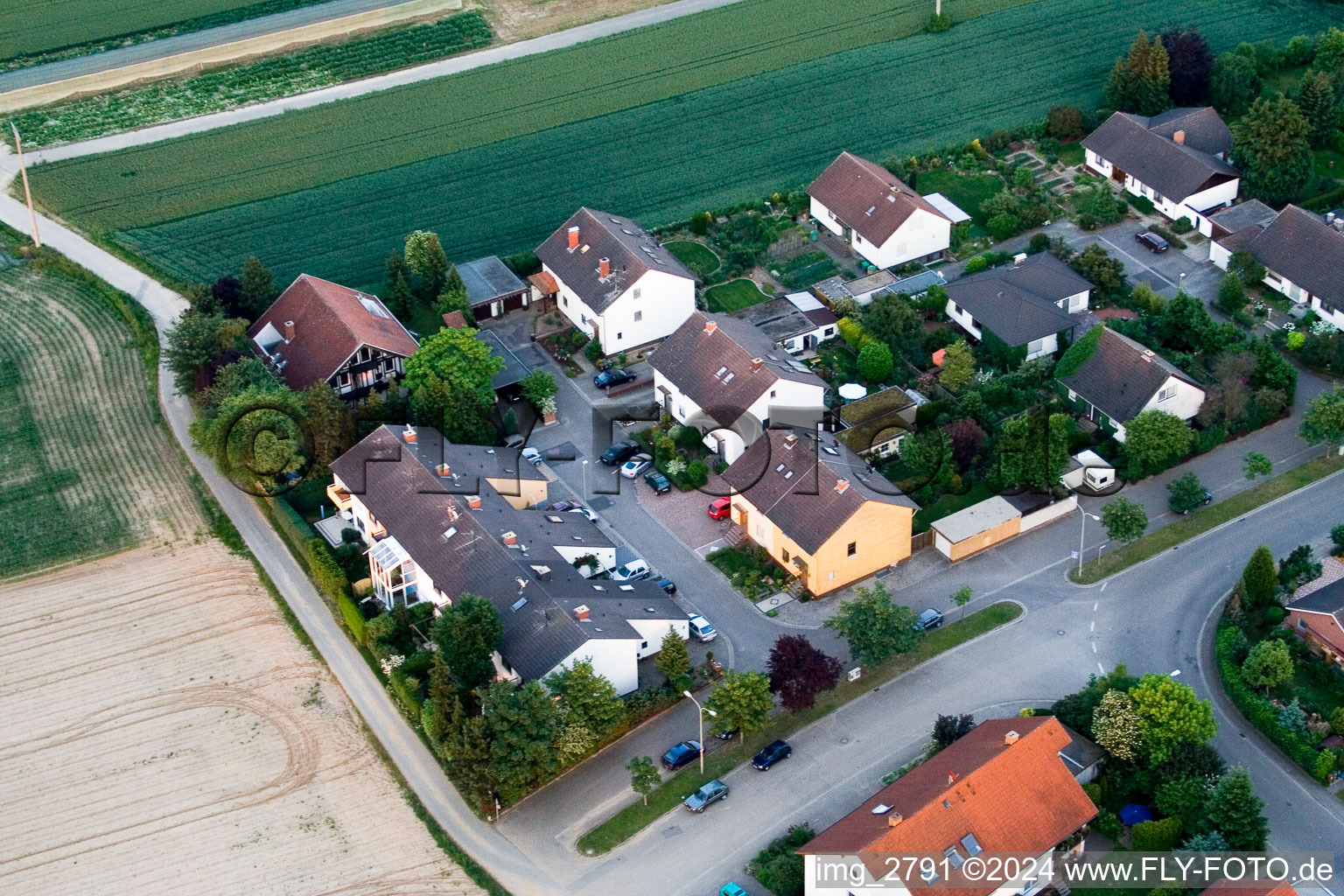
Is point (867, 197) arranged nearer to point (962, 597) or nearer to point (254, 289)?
point (962, 597)

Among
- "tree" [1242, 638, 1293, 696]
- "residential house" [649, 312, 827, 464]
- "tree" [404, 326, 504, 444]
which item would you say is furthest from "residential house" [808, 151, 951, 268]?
"tree" [1242, 638, 1293, 696]

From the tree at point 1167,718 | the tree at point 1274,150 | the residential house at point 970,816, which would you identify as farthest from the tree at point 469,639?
the tree at point 1274,150

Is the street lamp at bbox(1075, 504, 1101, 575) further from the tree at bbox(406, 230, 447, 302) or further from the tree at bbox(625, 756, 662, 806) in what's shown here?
the tree at bbox(406, 230, 447, 302)

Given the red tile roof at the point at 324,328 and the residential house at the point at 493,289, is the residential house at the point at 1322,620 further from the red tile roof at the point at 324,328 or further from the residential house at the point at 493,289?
the red tile roof at the point at 324,328

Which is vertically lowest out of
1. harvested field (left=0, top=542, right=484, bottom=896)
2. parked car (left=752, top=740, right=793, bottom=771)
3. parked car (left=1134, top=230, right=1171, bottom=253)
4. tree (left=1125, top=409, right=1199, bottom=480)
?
harvested field (left=0, top=542, right=484, bottom=896)

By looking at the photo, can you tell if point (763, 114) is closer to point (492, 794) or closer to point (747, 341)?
point (747, 341)

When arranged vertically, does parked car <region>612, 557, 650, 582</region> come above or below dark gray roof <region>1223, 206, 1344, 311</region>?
below

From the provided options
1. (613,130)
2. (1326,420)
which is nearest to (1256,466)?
(1326,420)
